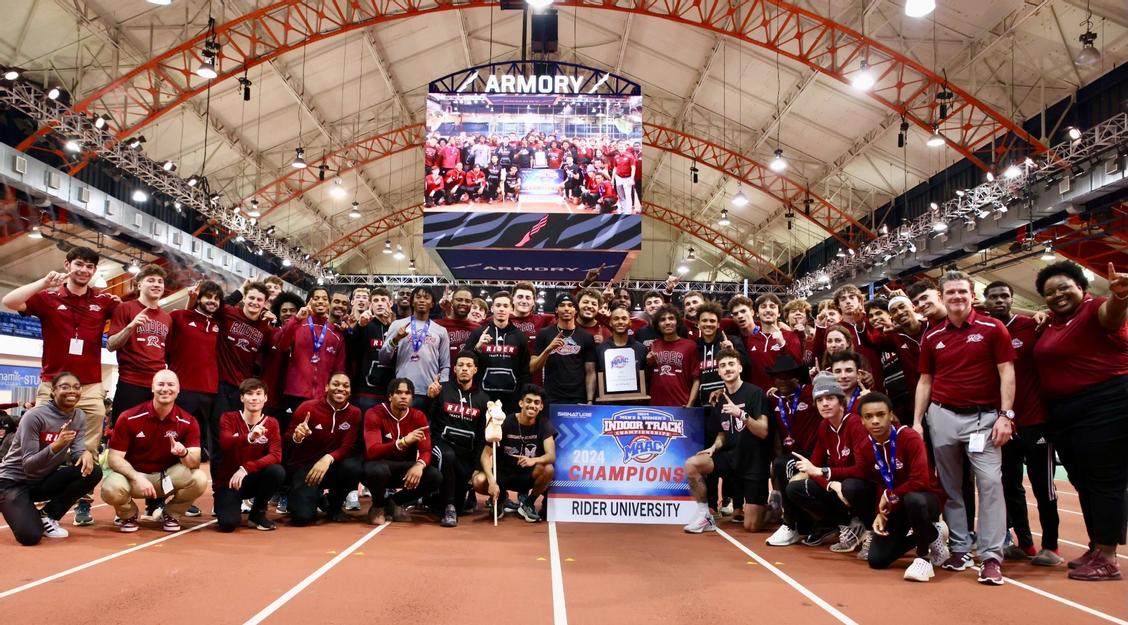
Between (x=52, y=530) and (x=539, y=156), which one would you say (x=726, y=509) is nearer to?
(x=52, y=530)

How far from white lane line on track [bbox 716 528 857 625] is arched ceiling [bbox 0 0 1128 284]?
12366mm

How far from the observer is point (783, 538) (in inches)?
217

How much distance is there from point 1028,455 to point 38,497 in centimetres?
679

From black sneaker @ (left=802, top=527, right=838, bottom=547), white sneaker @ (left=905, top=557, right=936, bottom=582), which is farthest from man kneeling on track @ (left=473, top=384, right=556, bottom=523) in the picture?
white sneaker @ (left=905, top=557, right=936, bottom=582)

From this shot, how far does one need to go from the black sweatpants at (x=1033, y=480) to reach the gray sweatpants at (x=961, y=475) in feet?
1.41

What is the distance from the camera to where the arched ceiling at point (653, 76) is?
14820 millimetres

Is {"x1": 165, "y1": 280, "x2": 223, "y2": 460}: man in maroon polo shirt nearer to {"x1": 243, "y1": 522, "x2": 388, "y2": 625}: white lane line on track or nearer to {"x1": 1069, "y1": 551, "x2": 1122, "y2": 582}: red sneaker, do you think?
{"x1": 243, "y1": 522, "x2": 388, "y2": 625}: white lane line on track

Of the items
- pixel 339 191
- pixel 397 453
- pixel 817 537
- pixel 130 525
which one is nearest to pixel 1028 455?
pixel 817 537

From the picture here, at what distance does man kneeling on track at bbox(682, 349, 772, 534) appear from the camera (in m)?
6.01

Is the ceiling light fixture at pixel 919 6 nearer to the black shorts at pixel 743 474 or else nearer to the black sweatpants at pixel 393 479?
the black shorts at pixel 743 474

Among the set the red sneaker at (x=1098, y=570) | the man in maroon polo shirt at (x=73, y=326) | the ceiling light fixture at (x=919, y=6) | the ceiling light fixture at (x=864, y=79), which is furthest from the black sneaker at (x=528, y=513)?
the ceiling light fixture at (x=864, y=79)

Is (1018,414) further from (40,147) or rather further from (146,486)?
(40,147)

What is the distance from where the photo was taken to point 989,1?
45.1 feet

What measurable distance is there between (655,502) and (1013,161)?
48.5 feet
